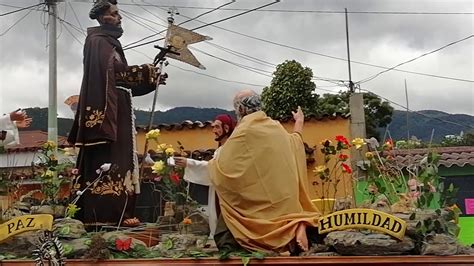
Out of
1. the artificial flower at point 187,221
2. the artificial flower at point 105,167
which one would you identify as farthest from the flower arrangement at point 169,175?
the artificial flower at point 105,167

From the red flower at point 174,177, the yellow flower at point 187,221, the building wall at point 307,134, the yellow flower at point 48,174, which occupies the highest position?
the building wall at point 307,134

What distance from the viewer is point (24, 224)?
3.94 metres

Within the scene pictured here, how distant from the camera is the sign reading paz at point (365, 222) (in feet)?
10.8

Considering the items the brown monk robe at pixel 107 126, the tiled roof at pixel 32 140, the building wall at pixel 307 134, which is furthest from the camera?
the building wall at pixel 307 134

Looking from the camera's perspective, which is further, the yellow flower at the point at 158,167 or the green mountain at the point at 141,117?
the green mountain at the point at 141,117

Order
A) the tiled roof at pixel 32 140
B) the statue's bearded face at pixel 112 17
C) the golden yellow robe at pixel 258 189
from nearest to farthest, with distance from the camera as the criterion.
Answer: the golden yellow robe at pixel 258 189, the statue's bearded face at pixel 112 17, the tiled roof at pixel 32 140

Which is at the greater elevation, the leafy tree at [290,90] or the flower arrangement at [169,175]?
the leafy tree at [290,90]

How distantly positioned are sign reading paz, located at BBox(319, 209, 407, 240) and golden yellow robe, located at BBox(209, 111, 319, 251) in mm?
154

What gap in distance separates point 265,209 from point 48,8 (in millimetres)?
5265

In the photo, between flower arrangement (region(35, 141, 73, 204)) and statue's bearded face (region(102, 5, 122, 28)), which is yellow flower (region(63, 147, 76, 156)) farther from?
statue's bearded face (region(102, 5, 122, 28))

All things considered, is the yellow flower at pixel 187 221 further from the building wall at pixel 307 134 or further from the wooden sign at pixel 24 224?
the building wall at pixel 307 134

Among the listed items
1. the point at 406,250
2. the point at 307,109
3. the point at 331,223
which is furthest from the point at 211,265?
the point at 307,109

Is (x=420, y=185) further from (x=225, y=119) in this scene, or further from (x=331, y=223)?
(x=225, y=119)

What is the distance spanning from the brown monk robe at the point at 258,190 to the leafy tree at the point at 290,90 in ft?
27.0
